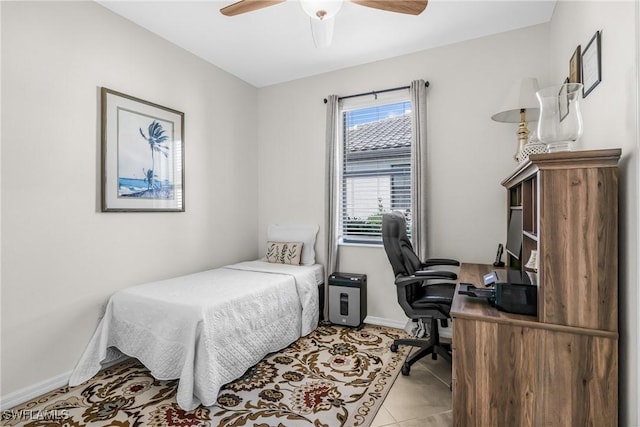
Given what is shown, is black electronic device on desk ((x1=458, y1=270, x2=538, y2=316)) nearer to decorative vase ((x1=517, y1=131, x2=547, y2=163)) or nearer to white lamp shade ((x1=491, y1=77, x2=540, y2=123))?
decorative vase ((x1=517, y1=131, x2=547, y2=163))

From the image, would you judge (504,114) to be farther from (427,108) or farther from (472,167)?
(427,108)

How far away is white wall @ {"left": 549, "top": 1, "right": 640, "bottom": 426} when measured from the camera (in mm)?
1225

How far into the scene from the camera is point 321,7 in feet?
5.67

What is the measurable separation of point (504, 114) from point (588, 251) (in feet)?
5.41

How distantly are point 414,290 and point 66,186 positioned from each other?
267 centimetres

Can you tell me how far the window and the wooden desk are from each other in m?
1.99

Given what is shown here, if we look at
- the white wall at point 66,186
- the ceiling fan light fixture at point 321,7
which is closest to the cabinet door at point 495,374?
the ceiling fan light fixture at point 321,7

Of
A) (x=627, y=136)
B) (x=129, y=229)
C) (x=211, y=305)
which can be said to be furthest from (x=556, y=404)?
(x=129, y=229)

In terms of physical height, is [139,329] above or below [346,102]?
below

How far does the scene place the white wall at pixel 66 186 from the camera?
2057mm

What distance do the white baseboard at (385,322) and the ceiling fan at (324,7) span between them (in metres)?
2.68

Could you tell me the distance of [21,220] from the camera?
2.08 metres

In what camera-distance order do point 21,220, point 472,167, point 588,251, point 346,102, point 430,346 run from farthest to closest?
point 346,102, point 472,167, point 430,346, point 21,220, point 588,251

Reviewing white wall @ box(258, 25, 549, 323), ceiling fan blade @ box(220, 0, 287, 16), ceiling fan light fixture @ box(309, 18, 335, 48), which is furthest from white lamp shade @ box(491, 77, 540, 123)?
ceiling fan blade @ box(220, 0, 287, 16)
